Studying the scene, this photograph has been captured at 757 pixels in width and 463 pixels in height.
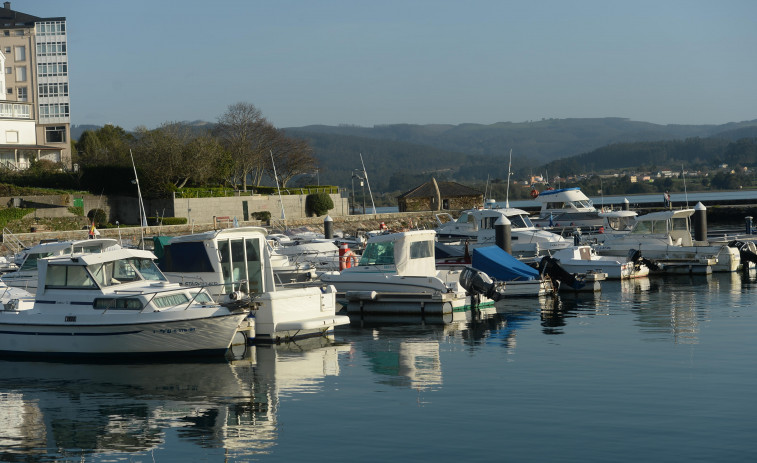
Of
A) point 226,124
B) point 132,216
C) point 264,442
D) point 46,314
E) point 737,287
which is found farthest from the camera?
point 226,124

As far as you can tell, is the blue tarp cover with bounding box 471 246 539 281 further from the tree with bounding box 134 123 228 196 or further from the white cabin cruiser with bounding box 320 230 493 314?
the tree with bounding box 134 123 228 196

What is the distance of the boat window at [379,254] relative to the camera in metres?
27.0

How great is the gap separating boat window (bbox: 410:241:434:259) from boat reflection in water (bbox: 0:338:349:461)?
6.28m

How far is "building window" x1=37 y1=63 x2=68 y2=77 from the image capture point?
88.8 meters

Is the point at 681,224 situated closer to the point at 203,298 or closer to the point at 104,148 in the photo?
the point at 203,298

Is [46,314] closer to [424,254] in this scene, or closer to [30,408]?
[30,408]

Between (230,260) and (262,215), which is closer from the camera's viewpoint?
(230,260)

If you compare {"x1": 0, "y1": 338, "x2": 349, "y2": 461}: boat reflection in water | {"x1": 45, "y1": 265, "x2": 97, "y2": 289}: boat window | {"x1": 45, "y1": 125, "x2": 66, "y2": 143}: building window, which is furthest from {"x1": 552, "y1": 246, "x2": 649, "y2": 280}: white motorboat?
{"x1": 45, "y1": 125, "x2": 66, "y2": 143}: building window

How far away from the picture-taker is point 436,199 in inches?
3280

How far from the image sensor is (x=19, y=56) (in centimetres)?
8894

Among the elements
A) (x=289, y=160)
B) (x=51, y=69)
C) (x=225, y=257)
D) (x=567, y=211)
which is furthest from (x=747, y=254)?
(x=51, y=69)

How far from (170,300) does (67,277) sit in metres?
2.57

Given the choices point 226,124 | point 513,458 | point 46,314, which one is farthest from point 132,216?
point 513,458

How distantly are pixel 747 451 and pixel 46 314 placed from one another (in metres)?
14.9
